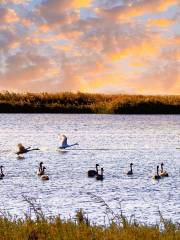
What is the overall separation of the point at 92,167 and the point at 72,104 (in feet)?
198

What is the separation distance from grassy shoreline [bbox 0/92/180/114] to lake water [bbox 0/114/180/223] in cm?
2779

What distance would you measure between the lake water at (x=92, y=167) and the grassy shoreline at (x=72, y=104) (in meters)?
27.8

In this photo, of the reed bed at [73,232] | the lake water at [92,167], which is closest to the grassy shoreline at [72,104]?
the lake water at [92,167]

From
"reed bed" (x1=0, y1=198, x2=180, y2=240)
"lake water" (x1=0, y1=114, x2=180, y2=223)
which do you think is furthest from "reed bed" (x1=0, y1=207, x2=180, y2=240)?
"lake water" (x1=0, y1=114, x2=180, y2=223)

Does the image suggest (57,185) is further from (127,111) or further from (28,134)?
(127,111)

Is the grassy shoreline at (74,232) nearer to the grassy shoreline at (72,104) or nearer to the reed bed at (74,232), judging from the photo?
the reed bed at (74,232)

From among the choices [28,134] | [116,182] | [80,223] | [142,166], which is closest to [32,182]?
[116,182]

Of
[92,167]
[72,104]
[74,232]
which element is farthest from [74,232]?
[72,104]

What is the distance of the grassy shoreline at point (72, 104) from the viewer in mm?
90250

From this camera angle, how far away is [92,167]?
32.2 meters

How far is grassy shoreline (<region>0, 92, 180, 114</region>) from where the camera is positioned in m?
90.2

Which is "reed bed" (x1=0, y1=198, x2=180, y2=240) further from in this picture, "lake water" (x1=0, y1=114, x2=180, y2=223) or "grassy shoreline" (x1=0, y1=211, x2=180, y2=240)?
"lake water" (x1=0, y1=114, x2=180, y2=223)

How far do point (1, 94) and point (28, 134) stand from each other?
1434 inches

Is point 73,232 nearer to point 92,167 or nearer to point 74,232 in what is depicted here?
point 74,232
